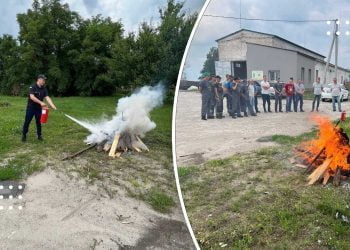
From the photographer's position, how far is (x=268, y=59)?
1.29m

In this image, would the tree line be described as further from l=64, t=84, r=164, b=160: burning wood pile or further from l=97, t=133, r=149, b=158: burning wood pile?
l=97, t=133, r=149, b=158: burning wood pile

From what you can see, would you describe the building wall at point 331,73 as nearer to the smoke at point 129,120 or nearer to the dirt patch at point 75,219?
the smoke at point 129,120

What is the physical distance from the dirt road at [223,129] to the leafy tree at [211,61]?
0.08 metres

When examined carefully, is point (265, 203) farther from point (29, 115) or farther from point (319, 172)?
point (29, 115)

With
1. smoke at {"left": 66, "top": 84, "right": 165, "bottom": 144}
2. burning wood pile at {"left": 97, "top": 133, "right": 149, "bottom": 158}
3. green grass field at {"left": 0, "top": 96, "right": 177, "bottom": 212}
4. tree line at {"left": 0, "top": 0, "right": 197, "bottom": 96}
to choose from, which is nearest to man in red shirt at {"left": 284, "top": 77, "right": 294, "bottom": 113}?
tree line at {"left": 0, "top": 0, "right": 197, "bottom": 96}

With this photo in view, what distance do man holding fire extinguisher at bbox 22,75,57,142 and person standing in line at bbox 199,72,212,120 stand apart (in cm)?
399

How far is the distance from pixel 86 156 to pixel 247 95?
13.6 feet

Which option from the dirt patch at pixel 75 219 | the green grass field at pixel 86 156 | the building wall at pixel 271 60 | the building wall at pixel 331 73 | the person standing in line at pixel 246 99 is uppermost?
the building wall at pixel 271 60

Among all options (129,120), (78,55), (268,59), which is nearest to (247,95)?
(268,59)

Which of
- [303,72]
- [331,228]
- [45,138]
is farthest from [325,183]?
[45,138]

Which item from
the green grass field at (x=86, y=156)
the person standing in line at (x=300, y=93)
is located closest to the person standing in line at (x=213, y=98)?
the person standing in line at (x=300, y=93)

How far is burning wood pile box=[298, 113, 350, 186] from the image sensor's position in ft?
3.92

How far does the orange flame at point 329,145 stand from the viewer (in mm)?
1207

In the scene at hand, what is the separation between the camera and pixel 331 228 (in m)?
1.22
